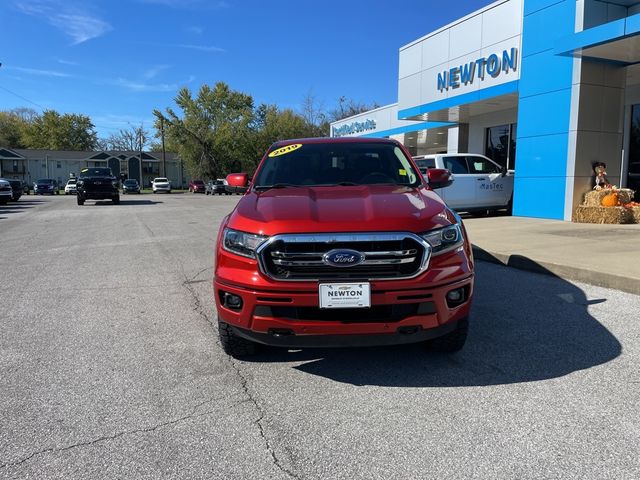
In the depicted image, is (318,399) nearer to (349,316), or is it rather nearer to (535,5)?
(349,316)

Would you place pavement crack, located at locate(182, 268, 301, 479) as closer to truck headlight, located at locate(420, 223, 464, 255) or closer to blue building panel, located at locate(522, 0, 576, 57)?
truck headlight, located at locate(420, 223, 464, 255)

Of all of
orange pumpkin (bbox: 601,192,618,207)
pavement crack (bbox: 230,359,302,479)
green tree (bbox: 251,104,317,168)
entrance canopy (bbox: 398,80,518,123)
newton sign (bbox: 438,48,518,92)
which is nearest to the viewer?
pavement crack (bbox: 230,359,302,479)

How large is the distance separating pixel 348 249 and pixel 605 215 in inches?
405

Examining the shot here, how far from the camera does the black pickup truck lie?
26375 mm

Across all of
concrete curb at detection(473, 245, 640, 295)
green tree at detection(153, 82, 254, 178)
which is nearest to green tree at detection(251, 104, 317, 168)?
green tree at detection(153, 82, 254, 178)

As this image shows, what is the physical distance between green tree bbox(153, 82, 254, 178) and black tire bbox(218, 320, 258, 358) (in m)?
70.8

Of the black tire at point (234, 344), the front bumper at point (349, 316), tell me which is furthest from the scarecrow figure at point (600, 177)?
the black tire at point (234, 344)

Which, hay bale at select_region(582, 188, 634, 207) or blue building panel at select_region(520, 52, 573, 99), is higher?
blue building panel at select_region(520, 52, 573, 99)

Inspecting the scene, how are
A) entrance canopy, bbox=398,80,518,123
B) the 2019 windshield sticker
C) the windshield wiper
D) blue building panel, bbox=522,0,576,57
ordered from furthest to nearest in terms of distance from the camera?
entrance canopy, bbox=398,80,518,123, blue building panel, bbox=522,0,576,57, the 2019 windshield sticker, the windshield wiper

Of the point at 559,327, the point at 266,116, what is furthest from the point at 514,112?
the point at 266,116

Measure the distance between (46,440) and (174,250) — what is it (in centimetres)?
729

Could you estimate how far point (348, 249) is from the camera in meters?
3.27

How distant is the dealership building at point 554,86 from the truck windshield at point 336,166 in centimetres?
→ 803

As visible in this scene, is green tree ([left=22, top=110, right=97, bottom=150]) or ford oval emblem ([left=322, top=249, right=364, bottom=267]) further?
green tree ([left=22, top=110, right=97, bottom=150])
